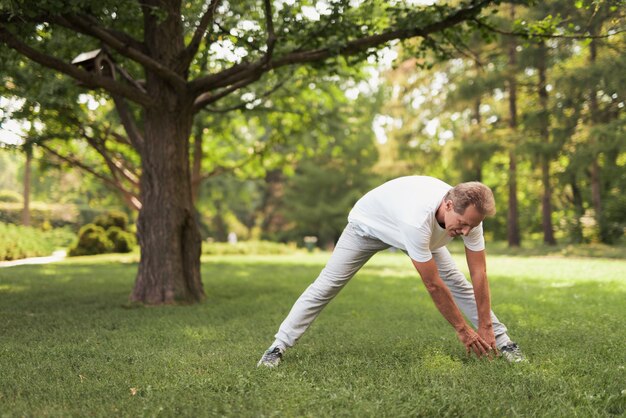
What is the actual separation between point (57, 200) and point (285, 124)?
4034cm

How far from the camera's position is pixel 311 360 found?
5039 mm

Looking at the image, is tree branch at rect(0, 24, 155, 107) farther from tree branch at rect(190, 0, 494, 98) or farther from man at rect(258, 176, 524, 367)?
man at rect(258, 176, 524, 367)

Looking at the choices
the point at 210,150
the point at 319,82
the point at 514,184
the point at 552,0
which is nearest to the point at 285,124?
the point at 319,82

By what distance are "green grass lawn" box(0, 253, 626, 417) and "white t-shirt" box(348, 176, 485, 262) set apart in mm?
958

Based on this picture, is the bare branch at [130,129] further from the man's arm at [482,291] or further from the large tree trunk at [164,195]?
the man's arm at [482,291]

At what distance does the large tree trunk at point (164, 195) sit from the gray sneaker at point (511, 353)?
19.1 ft

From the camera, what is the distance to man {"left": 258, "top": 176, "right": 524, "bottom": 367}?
4.14 metres

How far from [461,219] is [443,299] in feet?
1.99

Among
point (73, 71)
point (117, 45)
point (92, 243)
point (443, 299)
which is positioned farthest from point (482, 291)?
point (92, 243)

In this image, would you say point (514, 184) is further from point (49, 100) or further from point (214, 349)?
point (214, 349)

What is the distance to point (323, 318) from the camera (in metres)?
7.71

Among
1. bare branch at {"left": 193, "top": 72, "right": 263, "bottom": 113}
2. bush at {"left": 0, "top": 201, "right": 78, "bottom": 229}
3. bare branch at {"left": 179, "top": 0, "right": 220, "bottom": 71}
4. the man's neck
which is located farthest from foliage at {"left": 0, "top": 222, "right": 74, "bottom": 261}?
the man's neck

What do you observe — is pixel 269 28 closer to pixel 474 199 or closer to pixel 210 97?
pixel 210 97

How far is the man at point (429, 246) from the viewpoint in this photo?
414 cm
